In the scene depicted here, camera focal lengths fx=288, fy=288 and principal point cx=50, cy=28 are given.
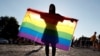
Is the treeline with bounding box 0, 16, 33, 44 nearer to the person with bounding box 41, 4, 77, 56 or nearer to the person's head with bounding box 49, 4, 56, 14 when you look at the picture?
the person with bounding box 41, 4, 77, 56

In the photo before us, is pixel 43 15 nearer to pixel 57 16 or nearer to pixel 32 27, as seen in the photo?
pixel 57 16

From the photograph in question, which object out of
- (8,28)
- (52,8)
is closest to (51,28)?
(52,8)

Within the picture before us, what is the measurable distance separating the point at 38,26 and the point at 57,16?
4.48 feet

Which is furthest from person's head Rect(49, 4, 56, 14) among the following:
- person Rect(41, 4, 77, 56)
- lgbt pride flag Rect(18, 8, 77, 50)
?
lgbt pride flag Rect(18, 8, 77, 50)

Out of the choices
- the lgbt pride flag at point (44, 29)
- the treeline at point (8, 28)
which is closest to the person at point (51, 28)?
the lgbt pride flag at point (44, 29)

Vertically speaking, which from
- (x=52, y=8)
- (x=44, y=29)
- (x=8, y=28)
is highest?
(x=8, y=28)

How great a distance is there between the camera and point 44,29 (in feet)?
38.4

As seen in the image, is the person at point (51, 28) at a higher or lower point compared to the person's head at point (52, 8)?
lower

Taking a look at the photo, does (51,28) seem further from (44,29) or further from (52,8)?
(44,29)

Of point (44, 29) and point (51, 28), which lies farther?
point (44, 29)

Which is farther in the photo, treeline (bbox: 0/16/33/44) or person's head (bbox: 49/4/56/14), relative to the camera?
treeline (bbox: 0/16/33/44)

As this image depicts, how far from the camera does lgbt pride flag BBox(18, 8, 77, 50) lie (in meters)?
11.2

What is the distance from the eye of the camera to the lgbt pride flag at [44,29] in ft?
36.7

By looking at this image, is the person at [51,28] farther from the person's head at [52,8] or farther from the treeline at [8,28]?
the treeline at [8,28]
